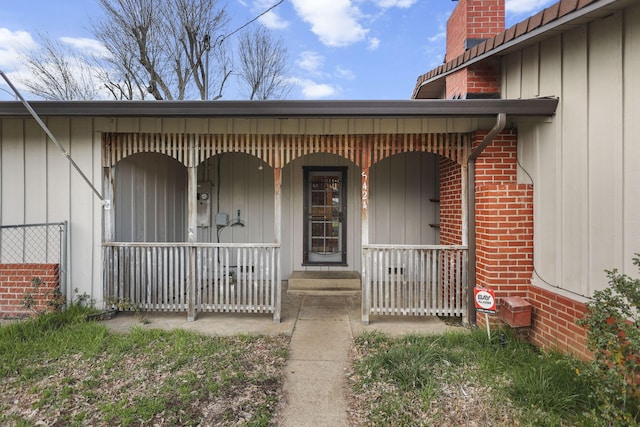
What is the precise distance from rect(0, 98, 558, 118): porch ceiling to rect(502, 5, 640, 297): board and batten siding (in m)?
0.61

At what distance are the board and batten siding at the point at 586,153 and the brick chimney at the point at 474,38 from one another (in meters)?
0.62

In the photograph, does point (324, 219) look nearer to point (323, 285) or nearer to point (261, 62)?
point (323, 285)

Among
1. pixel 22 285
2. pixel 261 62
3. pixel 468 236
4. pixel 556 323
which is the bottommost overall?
pixel 556 323

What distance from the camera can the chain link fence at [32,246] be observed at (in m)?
3.95

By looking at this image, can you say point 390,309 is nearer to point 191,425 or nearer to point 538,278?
point 538,278

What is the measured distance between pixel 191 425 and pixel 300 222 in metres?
4.08

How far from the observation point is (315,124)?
12.6 ft

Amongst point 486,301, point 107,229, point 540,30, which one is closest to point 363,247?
point 486,301

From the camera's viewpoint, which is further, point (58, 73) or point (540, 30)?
point (58, 73)

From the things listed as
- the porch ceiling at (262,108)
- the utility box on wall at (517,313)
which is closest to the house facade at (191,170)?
the porch ceiling at (262,108)

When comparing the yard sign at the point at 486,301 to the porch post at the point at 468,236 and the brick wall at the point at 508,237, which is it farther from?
the porch post at the point at 468,236

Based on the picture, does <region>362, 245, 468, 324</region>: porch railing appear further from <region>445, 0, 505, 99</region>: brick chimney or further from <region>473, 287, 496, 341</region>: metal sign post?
<region>445, 0, 505, 99</region>: brick chimney

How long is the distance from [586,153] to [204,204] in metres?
5.58

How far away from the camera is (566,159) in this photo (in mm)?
2949
